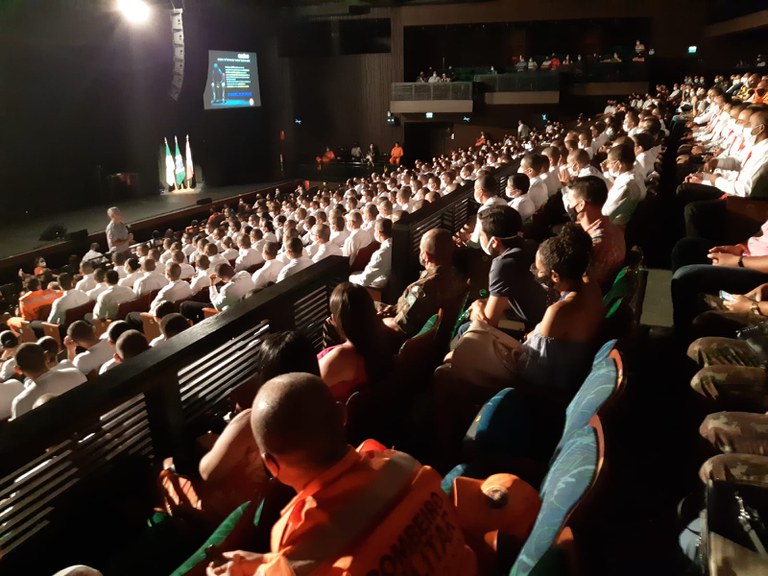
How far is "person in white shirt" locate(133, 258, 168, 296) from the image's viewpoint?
6.27 m

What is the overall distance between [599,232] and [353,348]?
1611 mm

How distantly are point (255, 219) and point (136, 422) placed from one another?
9133 mm

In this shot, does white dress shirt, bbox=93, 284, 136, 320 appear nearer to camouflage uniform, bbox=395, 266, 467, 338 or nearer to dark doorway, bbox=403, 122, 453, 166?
camouflage uniform, bbox=395, 266, 467, 338

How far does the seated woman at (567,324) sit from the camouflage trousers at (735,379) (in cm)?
45

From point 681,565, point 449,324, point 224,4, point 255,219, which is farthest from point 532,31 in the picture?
point 681,565

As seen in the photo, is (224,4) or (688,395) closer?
(688,395)

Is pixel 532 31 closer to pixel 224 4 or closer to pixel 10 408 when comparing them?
pixel 224 4

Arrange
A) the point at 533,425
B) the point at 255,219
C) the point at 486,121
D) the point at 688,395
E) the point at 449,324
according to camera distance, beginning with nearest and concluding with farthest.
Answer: the point at 533,425 < the point at 688,395 < the point at 449,324 < the point at 255,219 < the point at 486,121

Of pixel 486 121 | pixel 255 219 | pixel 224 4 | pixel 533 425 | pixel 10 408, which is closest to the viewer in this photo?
pixel 533 425

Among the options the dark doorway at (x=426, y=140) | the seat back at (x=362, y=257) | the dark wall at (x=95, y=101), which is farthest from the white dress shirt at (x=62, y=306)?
the dark doorway at (x=426, y=140)

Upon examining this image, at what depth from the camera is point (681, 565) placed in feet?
5.74

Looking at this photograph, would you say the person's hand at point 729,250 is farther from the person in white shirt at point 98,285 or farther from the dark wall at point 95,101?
the dark wall at point 95,101

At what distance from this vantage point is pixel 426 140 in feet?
65.9

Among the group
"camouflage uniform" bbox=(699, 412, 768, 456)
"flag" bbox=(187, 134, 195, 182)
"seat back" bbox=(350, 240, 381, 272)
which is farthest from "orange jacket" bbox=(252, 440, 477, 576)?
"flag" bbox=(187, 134, 195, 182)
